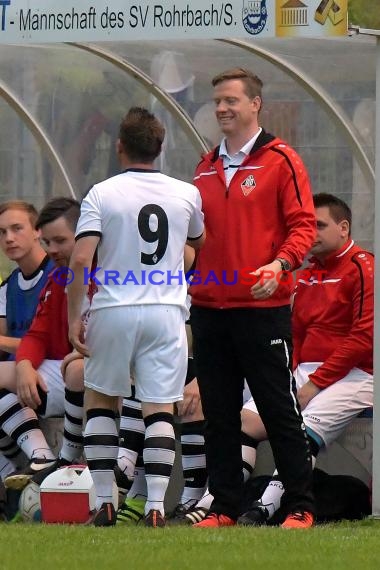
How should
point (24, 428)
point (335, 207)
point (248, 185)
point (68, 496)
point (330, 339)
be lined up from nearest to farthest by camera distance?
point (248, 185), point (68, 496), point (330, 339), point (335, 207), point (24, 428)

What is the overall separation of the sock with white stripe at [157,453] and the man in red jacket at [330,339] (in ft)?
2.25

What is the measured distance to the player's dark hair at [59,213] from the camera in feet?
29.0

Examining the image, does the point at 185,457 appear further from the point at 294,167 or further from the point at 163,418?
the point at 294,167

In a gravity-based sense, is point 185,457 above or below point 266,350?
below

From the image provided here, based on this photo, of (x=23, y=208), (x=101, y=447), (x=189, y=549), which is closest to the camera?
(x=189, y=549)

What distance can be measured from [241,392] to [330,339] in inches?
38.0

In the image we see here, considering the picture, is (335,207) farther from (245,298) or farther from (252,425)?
(245,298)

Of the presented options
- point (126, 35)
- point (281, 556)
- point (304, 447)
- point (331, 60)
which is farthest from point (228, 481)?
point (331, 60)

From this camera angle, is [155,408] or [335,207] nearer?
[155,408]

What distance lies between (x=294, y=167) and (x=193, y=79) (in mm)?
2992

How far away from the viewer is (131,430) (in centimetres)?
821

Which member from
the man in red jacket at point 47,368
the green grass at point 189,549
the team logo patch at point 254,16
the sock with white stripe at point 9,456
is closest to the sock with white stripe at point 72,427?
the man in red jacket at point 47,368

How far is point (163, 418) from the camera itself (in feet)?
23.5

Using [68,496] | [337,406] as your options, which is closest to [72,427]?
[68,496]
